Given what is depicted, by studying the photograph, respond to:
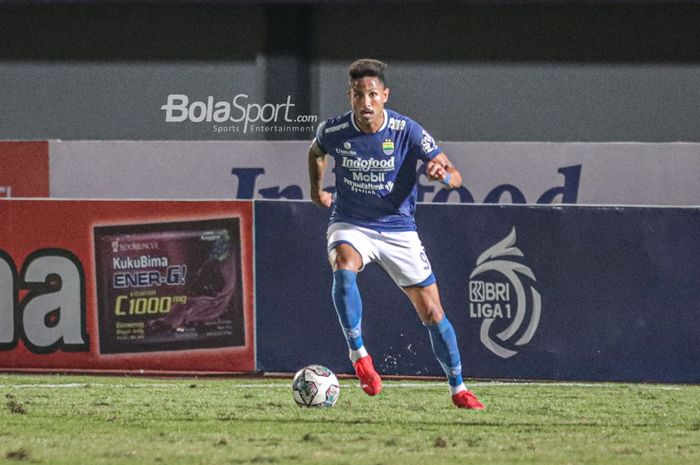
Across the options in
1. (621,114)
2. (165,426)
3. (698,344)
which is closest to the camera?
(165,426)

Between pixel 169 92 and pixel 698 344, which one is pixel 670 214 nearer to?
pixel 698 344

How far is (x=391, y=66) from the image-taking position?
17719mm

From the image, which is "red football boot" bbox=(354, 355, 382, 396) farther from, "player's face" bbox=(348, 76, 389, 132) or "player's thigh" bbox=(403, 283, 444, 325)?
"player's face" bbox=(348, 76, 389, 132)

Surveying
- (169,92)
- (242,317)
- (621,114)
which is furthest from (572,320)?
(169,92)

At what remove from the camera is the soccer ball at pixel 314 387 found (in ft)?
28.6

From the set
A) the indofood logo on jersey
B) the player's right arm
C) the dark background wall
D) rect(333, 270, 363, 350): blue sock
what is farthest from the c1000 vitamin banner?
the dark background wall

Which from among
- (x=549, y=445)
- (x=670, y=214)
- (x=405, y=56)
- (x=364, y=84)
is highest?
(x=405, y=56)

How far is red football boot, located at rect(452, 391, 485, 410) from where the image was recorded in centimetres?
875

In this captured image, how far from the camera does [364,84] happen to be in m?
8.55

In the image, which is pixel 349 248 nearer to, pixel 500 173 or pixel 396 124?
pixel 396 124

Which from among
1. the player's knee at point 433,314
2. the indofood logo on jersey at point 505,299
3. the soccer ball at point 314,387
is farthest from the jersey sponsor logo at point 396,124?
the indofood logo on jersey at point 505,299

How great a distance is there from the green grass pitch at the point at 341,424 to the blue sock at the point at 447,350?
23 cm

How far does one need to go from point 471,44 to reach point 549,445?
10.9m

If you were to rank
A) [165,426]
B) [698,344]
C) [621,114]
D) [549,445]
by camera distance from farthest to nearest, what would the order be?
[621,114] → [698,344] → [165,426] → [549,445]
